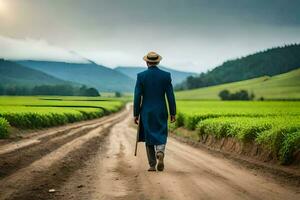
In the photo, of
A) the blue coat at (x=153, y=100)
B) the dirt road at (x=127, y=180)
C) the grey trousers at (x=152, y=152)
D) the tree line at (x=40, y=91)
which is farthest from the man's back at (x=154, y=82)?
the tree line at (x=40, y=91)

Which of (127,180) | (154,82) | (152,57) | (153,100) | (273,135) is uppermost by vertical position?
(152,57)

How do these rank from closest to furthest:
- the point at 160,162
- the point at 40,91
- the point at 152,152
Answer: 1. the point at 160,162
2. the point at 152,152
3. the point at 40,91

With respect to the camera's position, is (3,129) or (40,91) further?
(40,91)

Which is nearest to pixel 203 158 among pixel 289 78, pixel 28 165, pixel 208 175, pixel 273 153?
pixel 273 153

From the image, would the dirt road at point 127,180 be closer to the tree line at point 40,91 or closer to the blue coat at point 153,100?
the blue coat at point 153,100

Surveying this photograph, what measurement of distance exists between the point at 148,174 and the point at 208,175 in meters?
1.34

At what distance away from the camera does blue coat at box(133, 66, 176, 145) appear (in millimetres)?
12273

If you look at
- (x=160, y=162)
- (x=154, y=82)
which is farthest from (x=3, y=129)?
(x=160, y=162)

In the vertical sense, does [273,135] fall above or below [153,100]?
below

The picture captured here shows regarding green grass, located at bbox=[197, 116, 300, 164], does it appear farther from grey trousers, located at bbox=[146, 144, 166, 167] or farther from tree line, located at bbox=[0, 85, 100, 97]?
tree line, located at bbox=[0, 85, 100, 97]

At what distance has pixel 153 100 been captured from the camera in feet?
40.6

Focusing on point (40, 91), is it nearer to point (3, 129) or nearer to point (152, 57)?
point (3, 129)

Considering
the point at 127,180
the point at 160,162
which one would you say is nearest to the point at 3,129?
the point at 160,162

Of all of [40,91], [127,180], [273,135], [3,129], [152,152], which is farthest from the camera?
[40,91]
